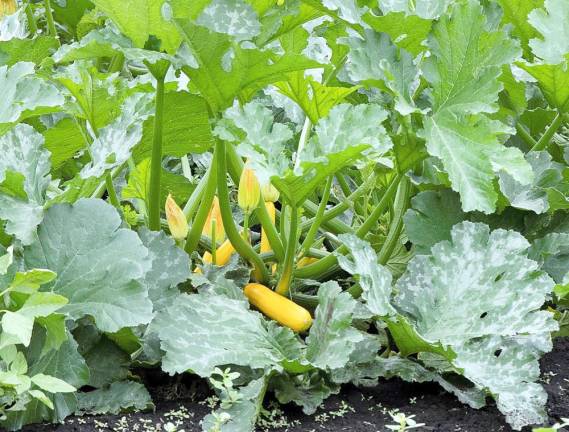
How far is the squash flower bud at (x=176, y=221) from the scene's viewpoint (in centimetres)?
238

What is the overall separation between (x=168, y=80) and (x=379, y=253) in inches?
26.4

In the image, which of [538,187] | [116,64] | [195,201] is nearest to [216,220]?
[195,201]

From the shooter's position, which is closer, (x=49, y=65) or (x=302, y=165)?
(x=302, y=165)

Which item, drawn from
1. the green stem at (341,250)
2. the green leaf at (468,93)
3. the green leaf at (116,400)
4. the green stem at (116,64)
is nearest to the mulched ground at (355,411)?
the green leaf at (116,400)

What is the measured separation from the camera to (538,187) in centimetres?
244

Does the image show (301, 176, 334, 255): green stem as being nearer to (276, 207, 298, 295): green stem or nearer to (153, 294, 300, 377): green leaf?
(276, 207, 298, 295): green stem

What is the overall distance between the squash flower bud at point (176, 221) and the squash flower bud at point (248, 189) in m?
0.14

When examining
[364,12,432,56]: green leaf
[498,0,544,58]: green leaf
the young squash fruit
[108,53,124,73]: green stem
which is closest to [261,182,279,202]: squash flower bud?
the young squash fruit

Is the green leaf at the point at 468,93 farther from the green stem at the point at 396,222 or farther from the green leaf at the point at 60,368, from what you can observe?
the green leaf at the point at 60,368

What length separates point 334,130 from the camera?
2115mm

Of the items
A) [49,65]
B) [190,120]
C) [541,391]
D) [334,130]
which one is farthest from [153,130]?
[541,391]

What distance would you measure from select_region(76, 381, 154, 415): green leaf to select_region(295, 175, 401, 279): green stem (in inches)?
22.4

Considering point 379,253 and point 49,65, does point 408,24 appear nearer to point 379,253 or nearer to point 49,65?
point 379,253

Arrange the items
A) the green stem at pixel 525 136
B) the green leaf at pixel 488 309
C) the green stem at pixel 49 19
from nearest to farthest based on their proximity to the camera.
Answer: the green leaf at pixel 488 309
the green stem at pixel 525 136
the green stem at pixel 49 19
